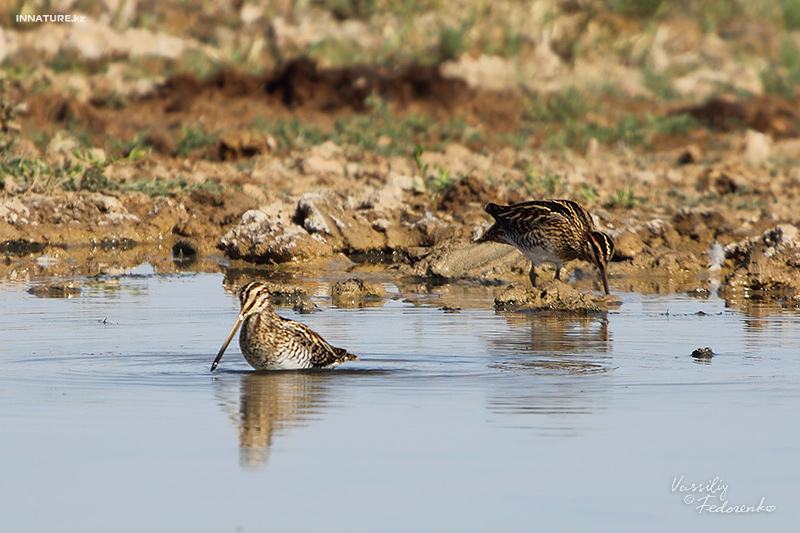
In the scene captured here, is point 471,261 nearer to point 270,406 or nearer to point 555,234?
point 555,234

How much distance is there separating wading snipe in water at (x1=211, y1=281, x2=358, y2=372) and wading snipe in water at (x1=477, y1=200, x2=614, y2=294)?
4555 mm

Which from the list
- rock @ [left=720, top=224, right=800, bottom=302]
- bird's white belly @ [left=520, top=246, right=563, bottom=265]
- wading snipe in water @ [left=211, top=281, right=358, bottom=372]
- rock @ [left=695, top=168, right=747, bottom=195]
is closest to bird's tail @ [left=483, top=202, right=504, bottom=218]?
bird's white belly @ [left=520, top=246, right=563, bottom=265]

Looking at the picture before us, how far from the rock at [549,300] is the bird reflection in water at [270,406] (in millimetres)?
3375

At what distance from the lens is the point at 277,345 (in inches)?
335

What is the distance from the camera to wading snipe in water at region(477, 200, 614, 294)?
12766 mm

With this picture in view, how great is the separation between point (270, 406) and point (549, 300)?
474 centimetres

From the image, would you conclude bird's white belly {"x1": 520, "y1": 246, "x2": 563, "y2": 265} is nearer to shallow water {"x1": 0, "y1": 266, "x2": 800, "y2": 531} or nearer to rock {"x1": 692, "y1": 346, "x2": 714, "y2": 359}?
shallow water {"x1": 0, "y1": 266, "x2": 800, "y2": 531}

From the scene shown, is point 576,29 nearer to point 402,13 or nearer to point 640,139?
point 402,13

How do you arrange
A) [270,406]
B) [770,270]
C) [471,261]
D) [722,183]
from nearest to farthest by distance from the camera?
[270,406]
[770,270]
[471,261]
[722,183]

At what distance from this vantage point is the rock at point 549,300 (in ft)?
37.5

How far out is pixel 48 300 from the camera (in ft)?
38.9

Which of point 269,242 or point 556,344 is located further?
point 269,242

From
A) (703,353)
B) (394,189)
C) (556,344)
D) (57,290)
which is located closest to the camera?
(703,353)

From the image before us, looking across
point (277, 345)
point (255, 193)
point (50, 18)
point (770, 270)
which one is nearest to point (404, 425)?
point (277, 345)
